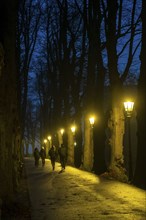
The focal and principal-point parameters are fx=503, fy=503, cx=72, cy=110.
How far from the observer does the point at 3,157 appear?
11859 millimetres

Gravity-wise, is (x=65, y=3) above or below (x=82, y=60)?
above

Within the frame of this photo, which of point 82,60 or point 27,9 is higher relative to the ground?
point 27,9

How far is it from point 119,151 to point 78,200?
9020 millimetres

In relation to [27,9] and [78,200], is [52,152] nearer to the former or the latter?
[27,9]

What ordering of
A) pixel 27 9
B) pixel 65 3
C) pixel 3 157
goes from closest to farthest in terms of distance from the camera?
1. pixel 3 157
2. pixel 65 3
3. pixel 27 9

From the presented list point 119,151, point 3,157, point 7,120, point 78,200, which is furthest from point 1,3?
point 119,151

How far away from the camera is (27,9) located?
33281 mm

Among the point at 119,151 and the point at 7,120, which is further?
the point at 119,151

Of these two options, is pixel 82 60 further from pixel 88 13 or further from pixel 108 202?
pixel 108 202

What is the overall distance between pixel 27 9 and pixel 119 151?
47.3 feet

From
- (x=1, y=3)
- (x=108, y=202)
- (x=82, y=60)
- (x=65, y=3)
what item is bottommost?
(x=108, y=202)

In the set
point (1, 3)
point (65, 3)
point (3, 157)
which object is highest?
point (65, 3)

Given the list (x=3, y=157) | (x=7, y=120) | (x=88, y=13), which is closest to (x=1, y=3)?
(x=7, y=120)

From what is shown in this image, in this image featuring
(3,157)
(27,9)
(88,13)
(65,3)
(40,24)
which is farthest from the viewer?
(40,24)
